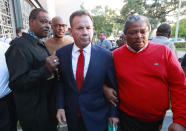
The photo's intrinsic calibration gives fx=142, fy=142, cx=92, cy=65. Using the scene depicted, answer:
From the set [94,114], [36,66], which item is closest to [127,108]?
[94,114]

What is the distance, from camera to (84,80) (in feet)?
5.14

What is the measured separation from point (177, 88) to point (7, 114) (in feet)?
6.91

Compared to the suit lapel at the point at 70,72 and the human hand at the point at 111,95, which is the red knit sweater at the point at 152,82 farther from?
the suit lapel at the point at 70,72

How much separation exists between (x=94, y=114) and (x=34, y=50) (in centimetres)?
102

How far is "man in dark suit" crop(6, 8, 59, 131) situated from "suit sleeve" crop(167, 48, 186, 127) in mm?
1207

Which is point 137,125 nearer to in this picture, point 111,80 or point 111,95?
point 111,95

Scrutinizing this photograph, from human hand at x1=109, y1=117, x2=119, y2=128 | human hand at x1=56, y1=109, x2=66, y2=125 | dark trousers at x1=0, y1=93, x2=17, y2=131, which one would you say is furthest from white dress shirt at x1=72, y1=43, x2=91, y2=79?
dark trousers at x1=0, y1=93, x2=17, y2=131

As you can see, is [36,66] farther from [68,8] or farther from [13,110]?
[68,8]

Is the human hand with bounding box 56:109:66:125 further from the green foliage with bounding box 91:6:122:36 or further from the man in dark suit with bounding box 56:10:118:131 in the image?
the green foliage with bounding box 91:6:122:36

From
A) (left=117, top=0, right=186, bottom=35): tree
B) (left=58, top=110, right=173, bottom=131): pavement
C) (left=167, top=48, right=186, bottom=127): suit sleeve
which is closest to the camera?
(left=167, top=48, right=186, bottom=127): suit sleeve

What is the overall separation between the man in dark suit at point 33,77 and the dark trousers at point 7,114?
0.92 ft

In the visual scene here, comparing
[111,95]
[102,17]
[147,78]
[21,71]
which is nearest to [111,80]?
[111,95]

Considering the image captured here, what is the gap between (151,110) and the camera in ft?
5.23

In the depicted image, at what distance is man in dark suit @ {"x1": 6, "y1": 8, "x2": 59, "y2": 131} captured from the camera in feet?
4.98
